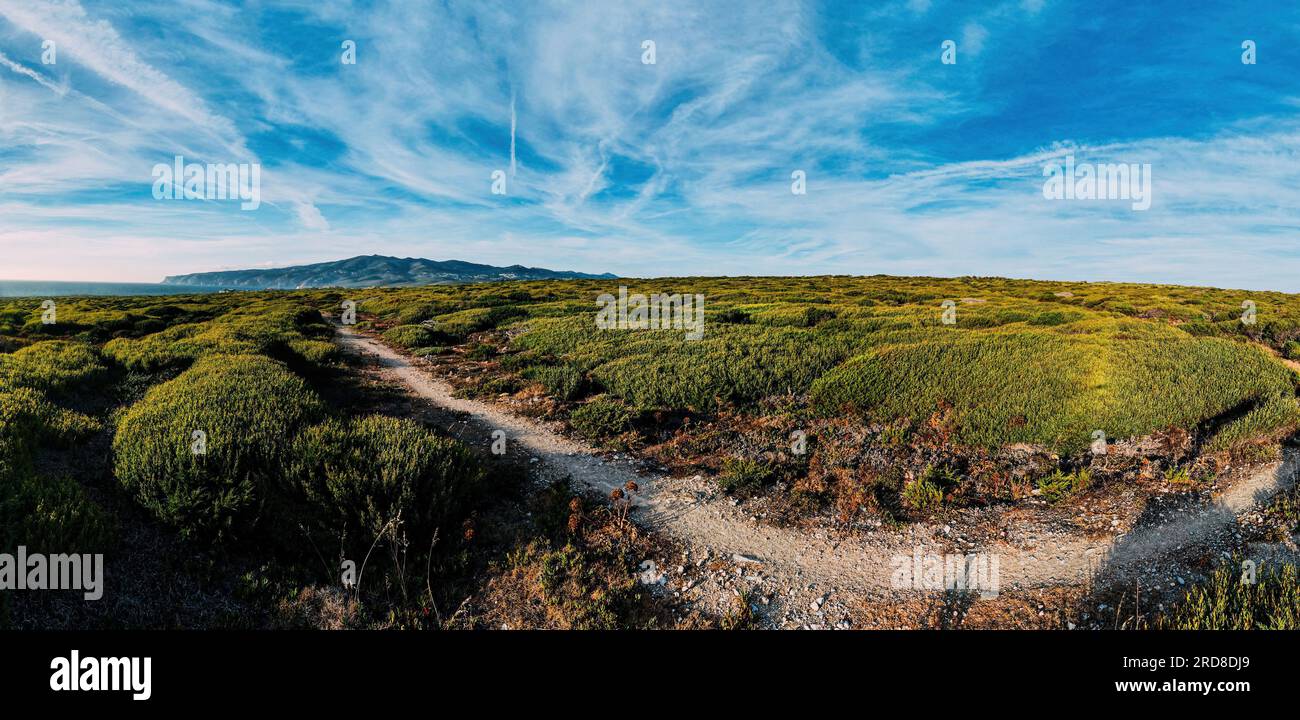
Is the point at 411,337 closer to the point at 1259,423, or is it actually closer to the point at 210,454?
the point at 210,454

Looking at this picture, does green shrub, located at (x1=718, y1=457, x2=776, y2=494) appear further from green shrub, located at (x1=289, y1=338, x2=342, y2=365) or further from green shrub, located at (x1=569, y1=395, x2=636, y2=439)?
green shrub, located at (x1=289, y1=338, x2=342, y2=365)

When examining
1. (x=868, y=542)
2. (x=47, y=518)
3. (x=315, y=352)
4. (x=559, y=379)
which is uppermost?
(x=315, y=352)

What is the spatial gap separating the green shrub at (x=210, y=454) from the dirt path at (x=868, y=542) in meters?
5.09

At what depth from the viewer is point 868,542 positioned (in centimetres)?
791

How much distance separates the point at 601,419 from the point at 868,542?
23.9 ft

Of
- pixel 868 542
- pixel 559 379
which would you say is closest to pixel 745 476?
pixel 868 542

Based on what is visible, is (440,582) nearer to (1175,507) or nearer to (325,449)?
(325,449)

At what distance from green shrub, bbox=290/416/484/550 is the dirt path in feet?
8.16

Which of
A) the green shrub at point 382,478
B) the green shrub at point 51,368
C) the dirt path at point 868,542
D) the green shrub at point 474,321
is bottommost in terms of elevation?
the dirt path at point 868,542

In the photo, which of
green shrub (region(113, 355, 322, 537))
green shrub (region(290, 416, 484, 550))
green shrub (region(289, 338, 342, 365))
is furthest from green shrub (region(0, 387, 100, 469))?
green shrub (region(289, 338, 342, 365))

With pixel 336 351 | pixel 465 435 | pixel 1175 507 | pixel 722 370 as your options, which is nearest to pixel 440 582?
pixel 465 435

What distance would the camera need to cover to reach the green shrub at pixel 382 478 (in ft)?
24.3

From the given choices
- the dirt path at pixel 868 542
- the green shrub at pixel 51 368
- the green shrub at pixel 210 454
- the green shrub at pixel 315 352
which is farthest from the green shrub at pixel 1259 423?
the green shrub at pixel 315 352

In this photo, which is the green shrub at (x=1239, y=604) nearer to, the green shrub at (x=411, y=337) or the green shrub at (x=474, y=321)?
the green shrub at (x=411, y=337)
